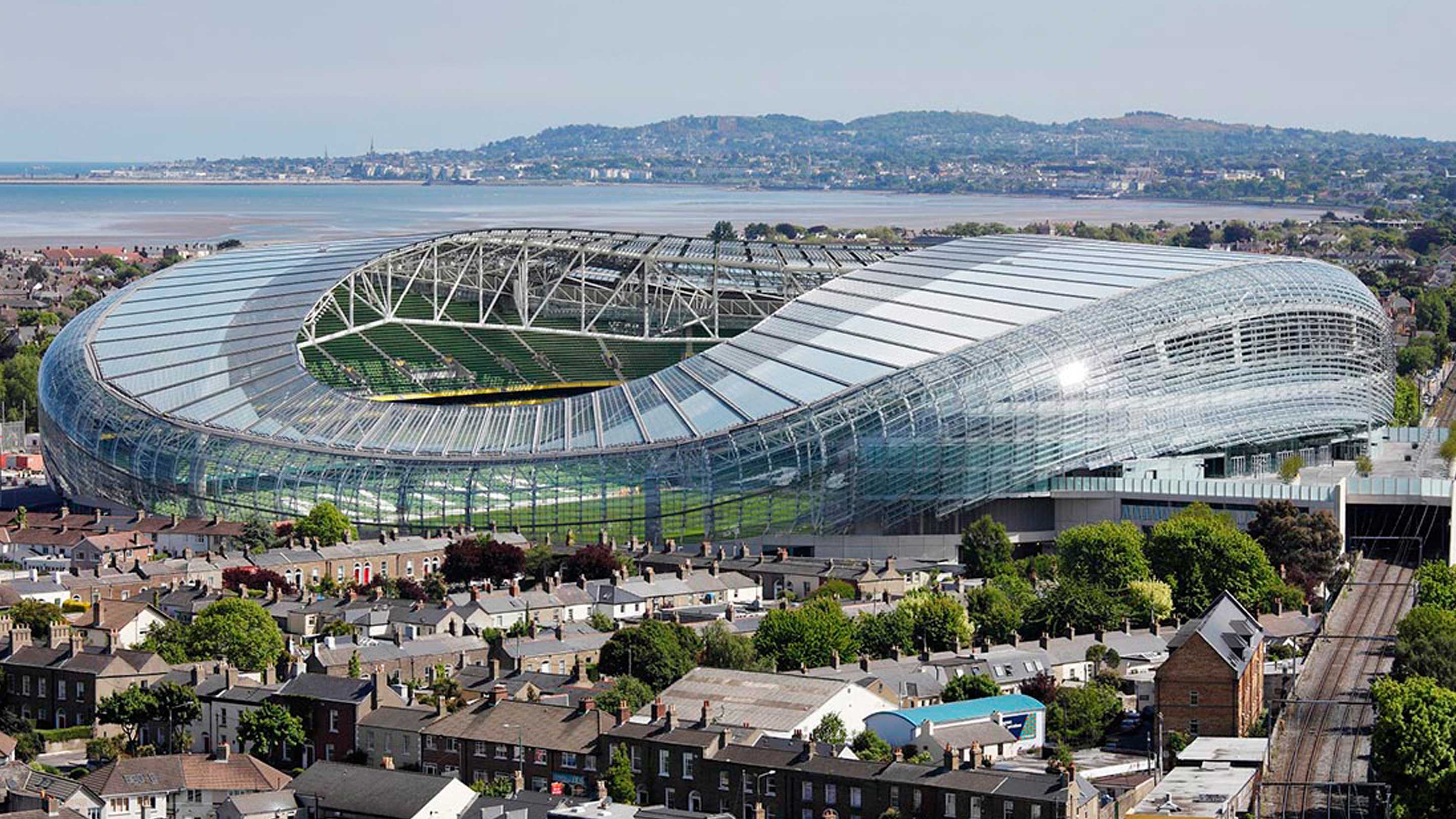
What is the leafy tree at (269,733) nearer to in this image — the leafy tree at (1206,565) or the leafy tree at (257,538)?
the leafy tree at (257,538)

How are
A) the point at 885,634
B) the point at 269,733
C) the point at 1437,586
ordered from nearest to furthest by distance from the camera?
the point at 269,733 → the point at 885,634 → the point at 1437,586

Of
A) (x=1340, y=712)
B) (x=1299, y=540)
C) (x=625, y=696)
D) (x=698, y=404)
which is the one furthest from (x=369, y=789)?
(x=698, y=404)

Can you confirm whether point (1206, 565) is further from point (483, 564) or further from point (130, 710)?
point (130, 710)

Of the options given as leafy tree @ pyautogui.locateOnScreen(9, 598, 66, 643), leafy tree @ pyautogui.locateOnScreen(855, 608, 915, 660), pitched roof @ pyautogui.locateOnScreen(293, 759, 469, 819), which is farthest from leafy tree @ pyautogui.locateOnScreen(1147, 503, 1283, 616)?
leafy tree @ pyautogui.locateOnScreen(9, 598, 66, 643)

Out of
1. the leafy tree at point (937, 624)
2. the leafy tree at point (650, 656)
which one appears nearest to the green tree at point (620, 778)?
the leafy tree at point (650, 656)

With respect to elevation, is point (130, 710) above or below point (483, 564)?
above

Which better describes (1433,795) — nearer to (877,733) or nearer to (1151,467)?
(877,733)
